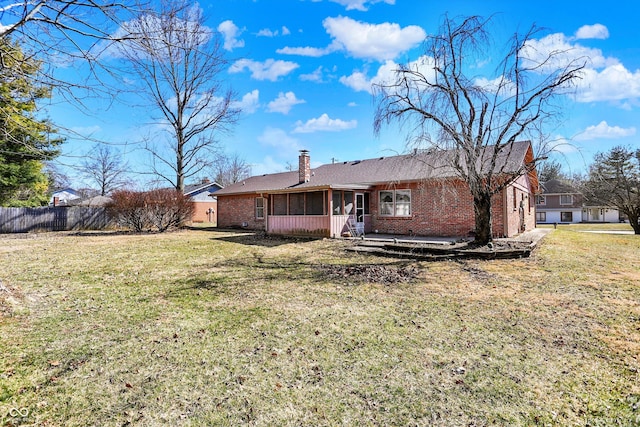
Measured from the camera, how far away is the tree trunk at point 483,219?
33.1 ft

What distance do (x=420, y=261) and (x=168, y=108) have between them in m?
22.3

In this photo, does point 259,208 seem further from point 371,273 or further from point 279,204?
point 371,273

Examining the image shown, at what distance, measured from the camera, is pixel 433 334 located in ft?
13.8

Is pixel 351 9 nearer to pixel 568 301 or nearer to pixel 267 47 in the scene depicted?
pixel 267 47

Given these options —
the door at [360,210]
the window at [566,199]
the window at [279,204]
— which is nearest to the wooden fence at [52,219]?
the window at [279,204]

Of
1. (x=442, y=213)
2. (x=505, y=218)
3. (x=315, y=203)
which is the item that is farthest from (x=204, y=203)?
(x=505, y=218)

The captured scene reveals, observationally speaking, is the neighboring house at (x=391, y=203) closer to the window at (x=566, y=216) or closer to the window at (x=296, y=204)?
the window at (x=296, y=204)

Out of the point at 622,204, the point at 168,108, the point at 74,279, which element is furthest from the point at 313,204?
the point at 622,204

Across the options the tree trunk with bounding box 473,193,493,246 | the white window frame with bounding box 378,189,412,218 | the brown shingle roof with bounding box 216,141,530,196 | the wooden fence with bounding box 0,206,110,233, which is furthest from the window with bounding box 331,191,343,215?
the wooden fence with bounding box 0,206,110,233

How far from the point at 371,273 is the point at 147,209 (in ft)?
53.6

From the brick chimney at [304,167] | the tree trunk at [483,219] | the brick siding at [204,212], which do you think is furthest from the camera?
the brick siding at [204,212]

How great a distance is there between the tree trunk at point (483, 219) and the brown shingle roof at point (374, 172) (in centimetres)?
124

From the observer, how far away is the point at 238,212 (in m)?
22.0

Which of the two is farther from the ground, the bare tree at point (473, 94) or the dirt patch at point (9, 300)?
the bare tree at point (473, 94)
